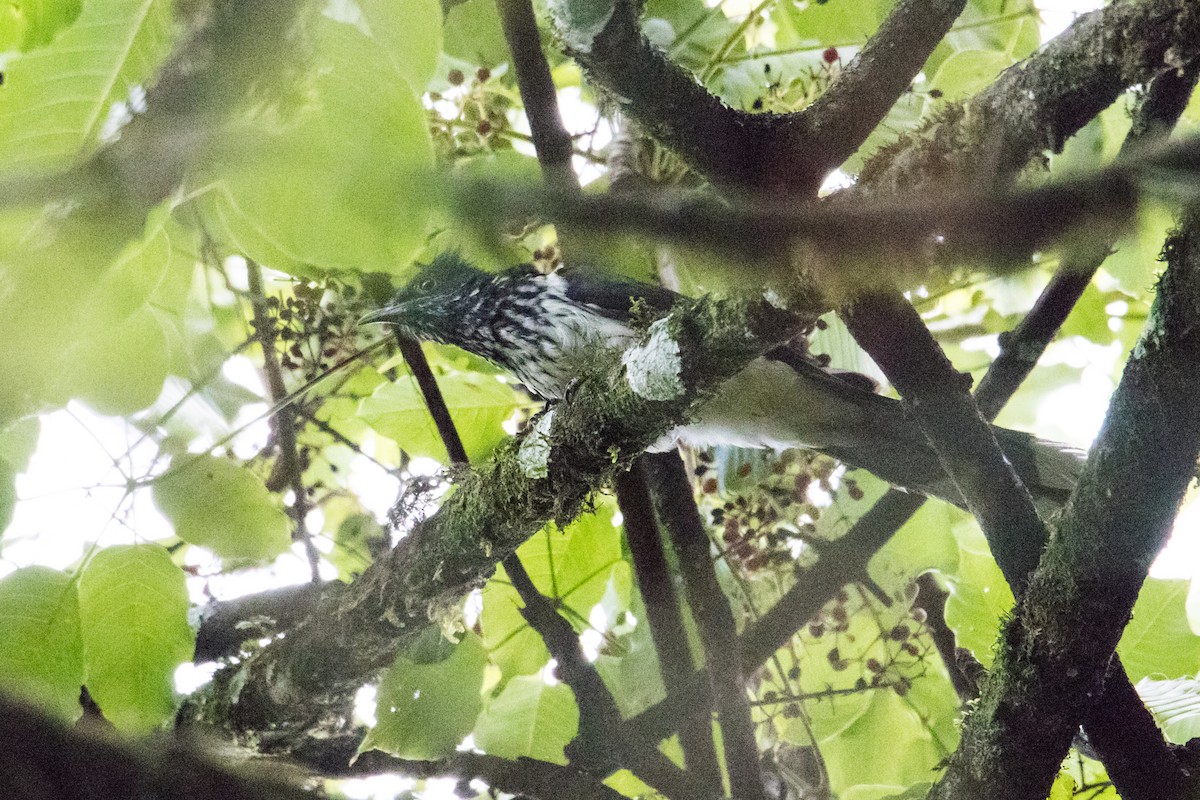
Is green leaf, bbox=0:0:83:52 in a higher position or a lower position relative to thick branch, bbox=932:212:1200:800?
higher

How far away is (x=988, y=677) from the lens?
5.38 ft

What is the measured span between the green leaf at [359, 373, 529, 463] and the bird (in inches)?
5.3

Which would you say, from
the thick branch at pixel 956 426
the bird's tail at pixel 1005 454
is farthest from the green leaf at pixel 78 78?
the bird's tail at pixel 1005 454

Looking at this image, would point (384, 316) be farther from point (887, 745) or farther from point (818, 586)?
point (887, 745)

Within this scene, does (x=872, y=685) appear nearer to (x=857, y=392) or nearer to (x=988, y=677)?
(x=857, y=392)

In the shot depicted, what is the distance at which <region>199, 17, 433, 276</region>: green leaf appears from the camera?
2.35 ft

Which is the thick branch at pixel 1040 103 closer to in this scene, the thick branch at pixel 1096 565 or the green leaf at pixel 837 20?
the thick branch at pixel 1096 565

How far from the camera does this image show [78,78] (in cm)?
116

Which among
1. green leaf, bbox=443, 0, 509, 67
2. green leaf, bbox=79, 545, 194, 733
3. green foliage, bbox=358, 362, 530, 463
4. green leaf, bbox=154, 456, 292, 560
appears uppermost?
green leaf, bbox=443, 0, 509, 67

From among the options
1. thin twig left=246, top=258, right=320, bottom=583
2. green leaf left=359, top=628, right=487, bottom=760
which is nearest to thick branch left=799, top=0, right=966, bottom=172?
green leaf left=359, top=628, right=487, bottom=760

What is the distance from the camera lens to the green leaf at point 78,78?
1.10m

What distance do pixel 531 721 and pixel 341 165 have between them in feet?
6.71

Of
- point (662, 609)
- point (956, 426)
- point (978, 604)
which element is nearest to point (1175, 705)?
point (978, 604)

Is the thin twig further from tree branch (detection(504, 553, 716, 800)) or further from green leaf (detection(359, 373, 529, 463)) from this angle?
tree branch (detection(504, 553, 716, 800))
